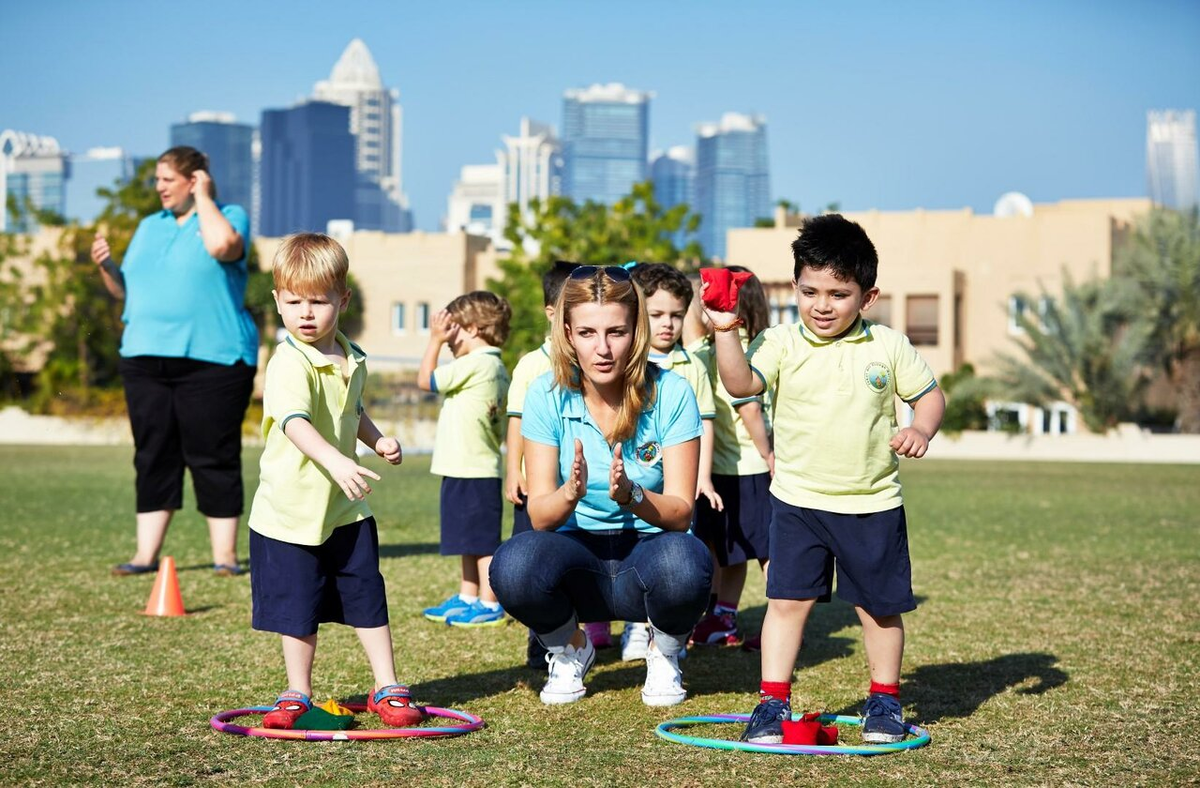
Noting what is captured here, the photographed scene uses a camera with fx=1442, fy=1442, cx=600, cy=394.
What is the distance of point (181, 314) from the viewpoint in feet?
25.2

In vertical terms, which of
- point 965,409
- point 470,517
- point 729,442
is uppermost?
point 729,442

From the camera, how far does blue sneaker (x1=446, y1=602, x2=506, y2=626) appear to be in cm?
657

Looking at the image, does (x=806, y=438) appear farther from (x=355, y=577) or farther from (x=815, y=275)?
(x=355, y=577)

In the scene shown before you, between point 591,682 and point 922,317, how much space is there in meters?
45.9

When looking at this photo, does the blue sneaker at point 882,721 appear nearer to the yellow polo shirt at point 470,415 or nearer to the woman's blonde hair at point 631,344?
the woman's blonde hair at point 631,344

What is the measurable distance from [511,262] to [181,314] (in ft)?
132

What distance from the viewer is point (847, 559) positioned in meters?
4.48

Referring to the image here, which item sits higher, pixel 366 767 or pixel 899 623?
pixel 899 623

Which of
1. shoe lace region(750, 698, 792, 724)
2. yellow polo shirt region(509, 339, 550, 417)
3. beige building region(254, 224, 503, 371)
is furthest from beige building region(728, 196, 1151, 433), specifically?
shoe lace region(750, 698, 792, 724)

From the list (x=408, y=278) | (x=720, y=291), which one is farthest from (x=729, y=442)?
(x=408, y=278)

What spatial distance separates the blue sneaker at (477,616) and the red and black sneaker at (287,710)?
82.9 inches

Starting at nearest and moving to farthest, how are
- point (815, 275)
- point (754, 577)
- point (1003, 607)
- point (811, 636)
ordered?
point (815, 275) < point (811, 636) < point (1003, 607) < point (754, 577)

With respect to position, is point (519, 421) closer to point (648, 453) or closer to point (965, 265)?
point (648, 453)

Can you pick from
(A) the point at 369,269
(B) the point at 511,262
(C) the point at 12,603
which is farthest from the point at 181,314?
(A) the point at 369,269
